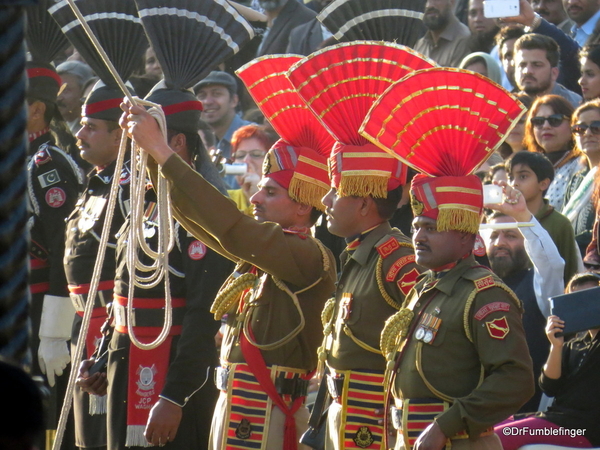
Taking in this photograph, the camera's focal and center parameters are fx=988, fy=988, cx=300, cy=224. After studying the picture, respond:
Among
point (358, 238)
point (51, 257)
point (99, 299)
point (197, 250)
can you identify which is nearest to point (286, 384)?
point (358, 238)

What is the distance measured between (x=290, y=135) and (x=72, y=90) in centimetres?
517

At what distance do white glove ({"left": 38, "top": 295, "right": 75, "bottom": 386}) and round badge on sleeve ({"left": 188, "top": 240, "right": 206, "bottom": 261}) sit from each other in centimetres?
138

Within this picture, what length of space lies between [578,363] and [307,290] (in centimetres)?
148

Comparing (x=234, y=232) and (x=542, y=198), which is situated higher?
(x=542, y=198)

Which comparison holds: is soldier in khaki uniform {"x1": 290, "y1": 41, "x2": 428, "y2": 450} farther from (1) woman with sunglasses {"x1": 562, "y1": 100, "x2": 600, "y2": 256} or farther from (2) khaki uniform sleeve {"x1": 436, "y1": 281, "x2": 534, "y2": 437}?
(1) woman with sunglasses {"x1": 562, "y1": 100, "x2": 600, "y2": 256}

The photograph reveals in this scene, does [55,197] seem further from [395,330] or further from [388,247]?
[395,330]

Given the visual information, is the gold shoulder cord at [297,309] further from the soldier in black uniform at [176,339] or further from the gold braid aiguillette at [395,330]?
the gold braid aiguillette at [395,330]

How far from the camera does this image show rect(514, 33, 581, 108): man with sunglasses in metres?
7.39

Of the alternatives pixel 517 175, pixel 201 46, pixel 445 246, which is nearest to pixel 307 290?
pixel 445 246

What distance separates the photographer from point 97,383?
16.7 feet

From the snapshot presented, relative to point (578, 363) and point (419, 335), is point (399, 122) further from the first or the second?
point (578, 363)

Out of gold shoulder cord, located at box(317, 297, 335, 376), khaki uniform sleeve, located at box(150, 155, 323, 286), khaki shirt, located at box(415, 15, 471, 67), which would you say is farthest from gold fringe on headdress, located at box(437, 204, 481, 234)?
khaki shirt, located at box(415, 15, 471, 67)

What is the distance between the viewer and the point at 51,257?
19.7 feet

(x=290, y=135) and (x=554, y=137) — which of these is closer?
(x=290, y=135)
